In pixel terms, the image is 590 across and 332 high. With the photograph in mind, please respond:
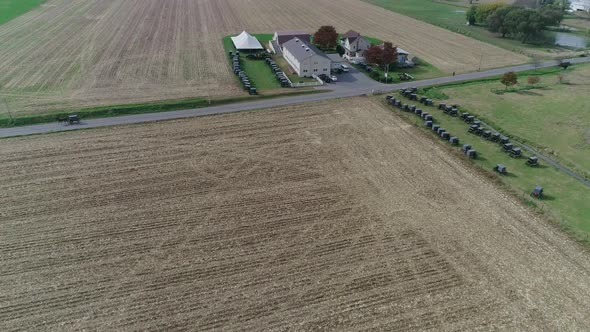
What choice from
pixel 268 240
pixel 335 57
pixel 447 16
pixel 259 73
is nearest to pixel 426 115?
A: pixel 259 73

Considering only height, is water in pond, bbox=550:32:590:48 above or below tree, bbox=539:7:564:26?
below

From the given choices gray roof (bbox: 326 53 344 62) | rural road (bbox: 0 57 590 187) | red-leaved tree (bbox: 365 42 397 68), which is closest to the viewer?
rural road (bbox: 0 57 590 187)

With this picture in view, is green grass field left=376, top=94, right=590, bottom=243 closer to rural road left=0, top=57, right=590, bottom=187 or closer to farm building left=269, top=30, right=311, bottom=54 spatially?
rural road left=0, top=57, right=590, bottom=187

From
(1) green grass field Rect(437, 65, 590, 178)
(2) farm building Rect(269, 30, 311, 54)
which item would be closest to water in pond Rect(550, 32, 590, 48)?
(1) green grass field Rect(437, 65, 590, 178)

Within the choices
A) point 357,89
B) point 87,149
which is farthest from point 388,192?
point 87,149

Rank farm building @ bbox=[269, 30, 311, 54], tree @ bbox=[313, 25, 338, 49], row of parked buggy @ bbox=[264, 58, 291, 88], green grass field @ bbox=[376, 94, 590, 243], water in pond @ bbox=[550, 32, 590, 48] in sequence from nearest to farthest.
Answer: green grass field @ bbox=[376, 94, 590, 243] → row of parked buggy @ bbox=[264, 58, 291, 88] → tree @ bbox=[313, 25, 338, 49] → farm building @ bbox=[269, 30, 311, 54] → water in pond @ bbox=[550, 32, 590, 48]

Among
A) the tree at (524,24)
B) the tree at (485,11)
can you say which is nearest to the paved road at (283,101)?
the tree at (524,24)

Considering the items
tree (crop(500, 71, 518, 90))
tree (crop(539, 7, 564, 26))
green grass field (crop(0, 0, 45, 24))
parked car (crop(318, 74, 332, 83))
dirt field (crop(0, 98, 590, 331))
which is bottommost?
dirt field (crop(0, 98, 590, 331))

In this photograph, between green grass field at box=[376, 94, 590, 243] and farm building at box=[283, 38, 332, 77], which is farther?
farm building at box=[283, 38, 332, 77]
